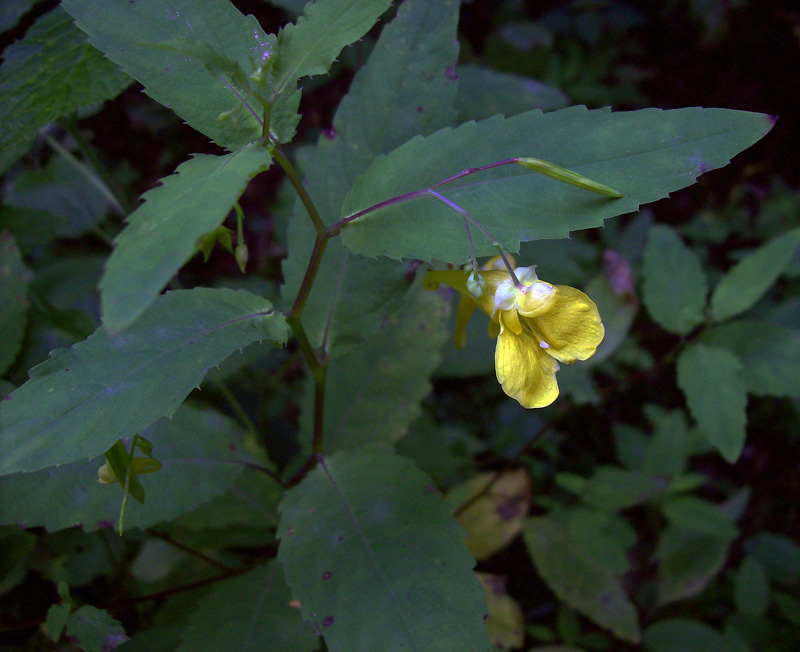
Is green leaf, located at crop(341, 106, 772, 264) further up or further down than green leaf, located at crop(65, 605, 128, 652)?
further up

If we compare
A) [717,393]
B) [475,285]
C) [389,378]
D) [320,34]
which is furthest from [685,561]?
[320,34]


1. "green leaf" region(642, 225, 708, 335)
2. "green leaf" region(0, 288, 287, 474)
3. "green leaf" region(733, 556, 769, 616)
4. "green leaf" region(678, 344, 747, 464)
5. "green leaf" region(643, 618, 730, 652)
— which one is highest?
"green leaf" region(0, 288, 287, 474)

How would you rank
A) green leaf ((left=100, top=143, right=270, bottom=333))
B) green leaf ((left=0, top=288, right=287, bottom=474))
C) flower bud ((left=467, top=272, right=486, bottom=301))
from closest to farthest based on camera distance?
green leaf ((left=100, top=143, right=270, bottom=333)) → green leaf ((left=0, top=288, right=287, bottom=474)) → flower bud ((left=467, top=272, right=486, bottom=301))

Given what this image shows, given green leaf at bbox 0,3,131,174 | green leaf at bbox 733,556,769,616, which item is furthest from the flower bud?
green leaf at bbox 733,556,769,616

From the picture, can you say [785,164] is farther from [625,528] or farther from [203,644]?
[203,644]

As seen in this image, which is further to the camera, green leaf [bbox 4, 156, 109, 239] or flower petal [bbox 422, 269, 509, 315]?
green leaf [bbox 4, 156, 109, 239]

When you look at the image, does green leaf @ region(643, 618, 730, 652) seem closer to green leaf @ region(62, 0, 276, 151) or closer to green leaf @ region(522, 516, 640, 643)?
green leaf @ region(522, 516, 640, 643)
